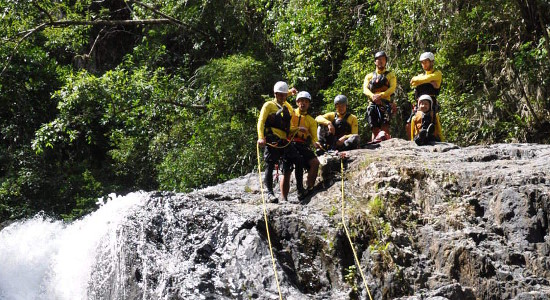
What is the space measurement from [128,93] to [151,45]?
295 cm

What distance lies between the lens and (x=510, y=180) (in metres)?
7.60

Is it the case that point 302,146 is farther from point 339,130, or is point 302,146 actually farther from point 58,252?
point 58,252

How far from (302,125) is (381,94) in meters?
1.58

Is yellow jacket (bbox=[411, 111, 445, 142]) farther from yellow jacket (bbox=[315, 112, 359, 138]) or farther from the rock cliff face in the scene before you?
the rock cliff face

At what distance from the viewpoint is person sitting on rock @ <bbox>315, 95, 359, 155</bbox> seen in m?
9.68

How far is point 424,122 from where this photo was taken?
969cm

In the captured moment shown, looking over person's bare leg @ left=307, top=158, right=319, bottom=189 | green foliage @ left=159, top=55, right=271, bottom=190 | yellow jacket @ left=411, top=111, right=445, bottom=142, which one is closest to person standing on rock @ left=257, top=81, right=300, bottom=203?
person's bare leg @ left=307, top=158, right=319, bottom=189

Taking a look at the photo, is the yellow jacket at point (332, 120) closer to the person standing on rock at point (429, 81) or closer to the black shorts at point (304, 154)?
the person standing on rock at point (429, 81)

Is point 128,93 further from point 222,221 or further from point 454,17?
point 222,221

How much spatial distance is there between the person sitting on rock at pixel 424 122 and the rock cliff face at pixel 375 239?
750 millimetres

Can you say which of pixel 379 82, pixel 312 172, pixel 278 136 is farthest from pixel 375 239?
pixel 379 82

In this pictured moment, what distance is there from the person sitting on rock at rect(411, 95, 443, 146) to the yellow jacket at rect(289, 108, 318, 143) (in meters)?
1.35

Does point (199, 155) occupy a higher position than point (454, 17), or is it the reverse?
point (454, 17)

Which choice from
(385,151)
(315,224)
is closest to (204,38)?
(385,151)
